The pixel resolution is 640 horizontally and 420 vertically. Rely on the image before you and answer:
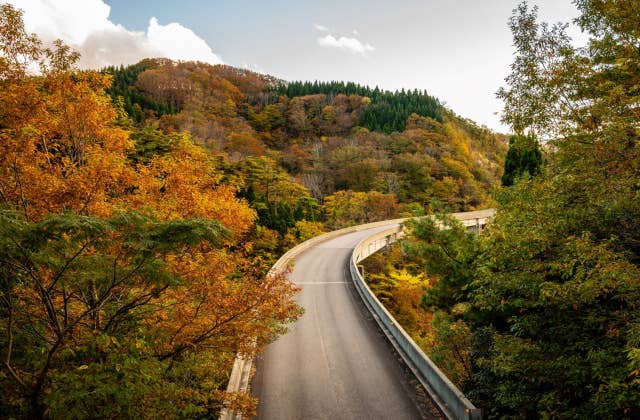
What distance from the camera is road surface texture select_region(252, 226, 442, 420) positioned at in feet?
32.4

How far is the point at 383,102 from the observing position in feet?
349

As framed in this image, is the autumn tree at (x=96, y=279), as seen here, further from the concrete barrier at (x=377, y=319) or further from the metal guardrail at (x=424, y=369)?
the metal guardrail at (x=424, y=369)

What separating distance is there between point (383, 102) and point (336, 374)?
10271 cm

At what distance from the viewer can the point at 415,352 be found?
11977 millimetres

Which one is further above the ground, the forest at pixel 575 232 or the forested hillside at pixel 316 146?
the forested hillside at pixel 316 146

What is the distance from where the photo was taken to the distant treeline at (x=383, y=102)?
8988 centimetres

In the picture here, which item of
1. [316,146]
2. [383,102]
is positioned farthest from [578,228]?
[383,102]

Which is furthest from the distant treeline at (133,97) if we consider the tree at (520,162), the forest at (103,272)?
the tree at (520,162)

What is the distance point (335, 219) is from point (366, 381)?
1544 inches

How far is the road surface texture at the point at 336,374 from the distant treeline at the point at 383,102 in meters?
69.7

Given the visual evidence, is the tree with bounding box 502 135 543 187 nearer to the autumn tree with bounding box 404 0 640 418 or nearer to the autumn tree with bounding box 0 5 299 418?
the autumn tree with bounding box 404 0 640 418

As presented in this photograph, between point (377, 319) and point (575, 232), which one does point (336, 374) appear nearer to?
point (377, 319)

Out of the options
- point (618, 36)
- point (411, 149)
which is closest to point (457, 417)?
point (618, 36)

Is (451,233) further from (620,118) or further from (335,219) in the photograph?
(335,219)
